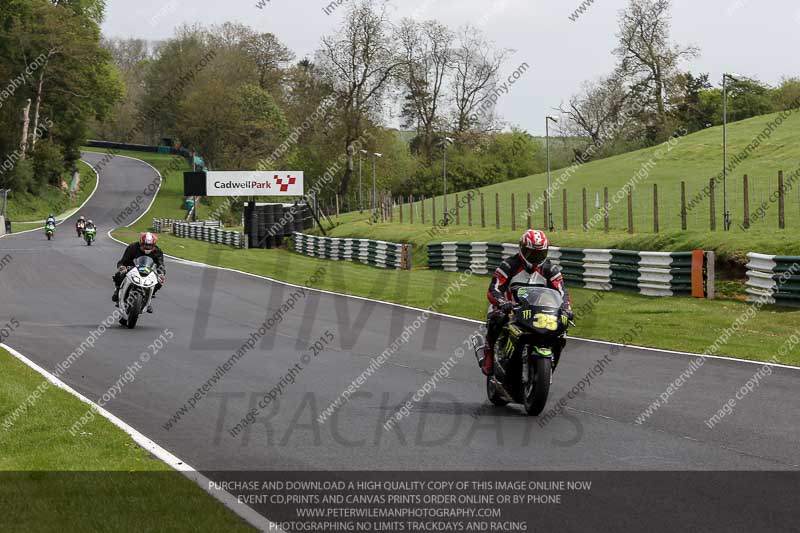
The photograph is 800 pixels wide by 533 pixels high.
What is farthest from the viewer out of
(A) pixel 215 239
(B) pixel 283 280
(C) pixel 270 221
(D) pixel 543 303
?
(A) pixel 215 239

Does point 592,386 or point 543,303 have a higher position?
point 543,303

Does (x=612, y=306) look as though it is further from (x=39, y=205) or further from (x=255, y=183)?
(x=39, y=205)

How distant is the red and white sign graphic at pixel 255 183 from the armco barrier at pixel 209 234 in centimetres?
273

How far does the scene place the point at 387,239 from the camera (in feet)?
157

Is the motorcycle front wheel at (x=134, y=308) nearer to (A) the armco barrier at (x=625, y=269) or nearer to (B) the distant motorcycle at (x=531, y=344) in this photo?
(B) the distant motorcycle at (x=531, y=344)

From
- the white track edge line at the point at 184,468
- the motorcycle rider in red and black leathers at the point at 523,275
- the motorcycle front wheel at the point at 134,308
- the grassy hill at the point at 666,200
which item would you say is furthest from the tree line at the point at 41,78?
the motorcycle rider in red and black leathers at the point at 523,275

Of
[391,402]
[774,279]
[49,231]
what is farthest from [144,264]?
[49,231]

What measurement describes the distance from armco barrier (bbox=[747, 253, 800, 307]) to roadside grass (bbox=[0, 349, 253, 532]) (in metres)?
14.3

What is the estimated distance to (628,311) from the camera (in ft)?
68.7

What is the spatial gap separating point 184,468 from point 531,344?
11.4 ft

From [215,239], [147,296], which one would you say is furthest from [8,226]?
[147,296]

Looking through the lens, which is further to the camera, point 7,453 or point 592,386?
point 592,386
